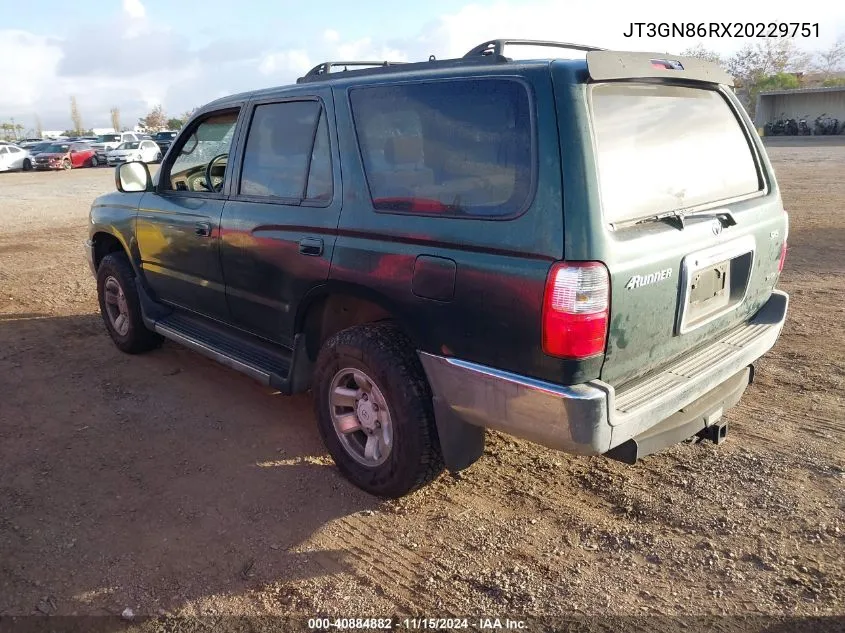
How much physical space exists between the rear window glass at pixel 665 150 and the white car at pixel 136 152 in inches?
1325

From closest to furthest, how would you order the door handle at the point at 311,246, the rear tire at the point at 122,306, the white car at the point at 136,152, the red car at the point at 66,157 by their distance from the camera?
the door handle at the point at 311,246 < the rear tire at the point at 122,306 < the red car at the point at 66,157 < the white car at the point at 136,152

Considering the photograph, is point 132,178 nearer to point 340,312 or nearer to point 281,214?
point 281,214

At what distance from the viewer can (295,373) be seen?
3.63 m

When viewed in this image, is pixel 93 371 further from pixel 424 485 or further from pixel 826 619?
pixel 826 619

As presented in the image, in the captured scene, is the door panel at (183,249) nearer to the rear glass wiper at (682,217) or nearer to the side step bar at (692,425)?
the rear glass wiper at (682,217)

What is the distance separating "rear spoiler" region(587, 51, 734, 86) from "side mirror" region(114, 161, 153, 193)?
3.49m

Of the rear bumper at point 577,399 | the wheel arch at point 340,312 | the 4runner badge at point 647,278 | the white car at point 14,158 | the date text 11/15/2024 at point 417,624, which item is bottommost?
the date text 11/15/2024 at point 417,624

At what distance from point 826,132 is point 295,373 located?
47.8 metres

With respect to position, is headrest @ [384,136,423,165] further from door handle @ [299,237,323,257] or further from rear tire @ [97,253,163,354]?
rear tire @ [97,253,163,354]

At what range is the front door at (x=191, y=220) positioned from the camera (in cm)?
409

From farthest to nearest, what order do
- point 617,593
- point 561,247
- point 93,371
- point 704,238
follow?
1. point 93,371
2. point 704,238
3. point 617,593
4. point 561,247

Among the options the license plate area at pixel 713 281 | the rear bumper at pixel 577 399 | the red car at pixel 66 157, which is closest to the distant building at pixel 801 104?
the red car at pixel 66 157

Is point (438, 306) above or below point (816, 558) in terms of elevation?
above

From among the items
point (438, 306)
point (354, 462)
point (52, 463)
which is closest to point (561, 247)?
point (438, 306)
